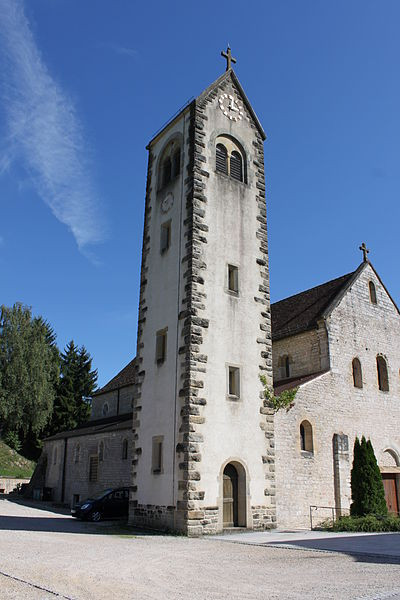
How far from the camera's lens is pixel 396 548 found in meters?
13.6

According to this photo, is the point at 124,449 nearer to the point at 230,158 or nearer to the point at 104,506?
the point at 104,506

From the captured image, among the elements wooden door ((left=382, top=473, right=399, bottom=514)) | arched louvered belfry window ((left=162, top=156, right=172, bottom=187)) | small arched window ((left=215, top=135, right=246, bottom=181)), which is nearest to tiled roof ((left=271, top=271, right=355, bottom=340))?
wooden door ((left=382, top=473, right=399, bottom=514))

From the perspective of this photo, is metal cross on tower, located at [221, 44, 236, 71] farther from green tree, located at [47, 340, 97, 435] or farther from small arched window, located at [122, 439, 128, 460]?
green tree, located at [47, 340, 97, 435]

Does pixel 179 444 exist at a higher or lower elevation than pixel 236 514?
higher

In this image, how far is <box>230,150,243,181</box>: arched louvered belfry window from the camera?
23.0 meters

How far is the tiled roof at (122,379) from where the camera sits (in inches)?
1470

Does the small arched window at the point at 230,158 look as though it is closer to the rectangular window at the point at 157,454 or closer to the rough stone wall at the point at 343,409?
the rough stone wall at the point at 343,409

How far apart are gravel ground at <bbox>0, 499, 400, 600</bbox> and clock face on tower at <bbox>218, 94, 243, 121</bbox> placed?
1707 cm

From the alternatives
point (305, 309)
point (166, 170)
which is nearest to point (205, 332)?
point (166, 170)

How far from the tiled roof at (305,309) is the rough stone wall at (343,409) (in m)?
0.92

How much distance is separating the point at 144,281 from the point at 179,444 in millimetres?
7617

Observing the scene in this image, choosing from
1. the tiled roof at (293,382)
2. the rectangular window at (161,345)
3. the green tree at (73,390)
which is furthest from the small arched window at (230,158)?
the green tree at (73,390)

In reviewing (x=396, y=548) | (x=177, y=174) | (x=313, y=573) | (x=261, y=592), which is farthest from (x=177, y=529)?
(x=177, y=174)

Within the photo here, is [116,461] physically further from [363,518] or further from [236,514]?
[363,518]
